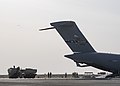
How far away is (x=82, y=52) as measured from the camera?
6347 cm

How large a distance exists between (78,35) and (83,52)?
11.0ft

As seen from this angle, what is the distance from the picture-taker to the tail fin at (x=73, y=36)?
2375 inches

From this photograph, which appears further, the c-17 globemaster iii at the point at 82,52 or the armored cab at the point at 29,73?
the armored cab at the point at 29,73

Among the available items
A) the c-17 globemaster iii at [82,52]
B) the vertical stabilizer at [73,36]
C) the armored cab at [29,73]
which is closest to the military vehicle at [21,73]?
the armored cab at [29,73]

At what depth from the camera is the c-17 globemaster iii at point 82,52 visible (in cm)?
6053

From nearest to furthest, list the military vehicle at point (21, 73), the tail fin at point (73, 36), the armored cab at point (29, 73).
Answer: the tail fin at point (73, 36), the armored cab at point (29, 73), the military vehicle at point (21, 73)

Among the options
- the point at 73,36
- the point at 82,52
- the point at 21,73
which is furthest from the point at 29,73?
the point at 73,36

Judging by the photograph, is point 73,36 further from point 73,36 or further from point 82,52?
point 82,52

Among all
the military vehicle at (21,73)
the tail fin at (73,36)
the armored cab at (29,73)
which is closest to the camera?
the tail fin at (73,36)

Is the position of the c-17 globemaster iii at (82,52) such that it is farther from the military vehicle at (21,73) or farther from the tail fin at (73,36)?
the military vehicle at (21,73)

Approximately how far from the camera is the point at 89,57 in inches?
2489

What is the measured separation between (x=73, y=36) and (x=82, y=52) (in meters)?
3.75

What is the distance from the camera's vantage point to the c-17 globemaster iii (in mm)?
60531

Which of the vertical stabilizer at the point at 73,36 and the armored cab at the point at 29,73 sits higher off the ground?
the vertical stabilizer at the point at 73,36
